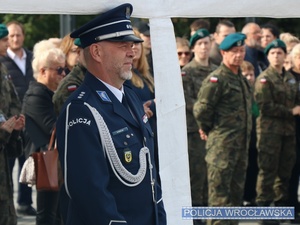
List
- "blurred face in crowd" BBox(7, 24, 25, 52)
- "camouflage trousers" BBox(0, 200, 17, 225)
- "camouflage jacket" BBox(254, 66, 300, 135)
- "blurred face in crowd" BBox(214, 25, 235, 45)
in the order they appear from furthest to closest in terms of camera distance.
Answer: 1. "blurred face in crowd" BBox(214, 25, 235, 45)
2. "blurred face in crowd" BBox(7, 24, 25, 52)
3. "camouflage jacket" BBox(254, 66, 300, 135)
4. "camouflage trousers" BBox(0, 200, 17, 225)

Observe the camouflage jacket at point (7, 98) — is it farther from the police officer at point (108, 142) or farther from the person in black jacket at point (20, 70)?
the police officer at point (108, 142)

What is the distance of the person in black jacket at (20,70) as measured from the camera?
1031 cm

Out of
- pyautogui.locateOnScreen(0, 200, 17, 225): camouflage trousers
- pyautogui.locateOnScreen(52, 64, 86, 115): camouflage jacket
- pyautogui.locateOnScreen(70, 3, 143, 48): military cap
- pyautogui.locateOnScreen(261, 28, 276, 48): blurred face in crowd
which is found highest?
pyautogui.locateOnScreen(261, 28, 276, 48): blurred face in crowd

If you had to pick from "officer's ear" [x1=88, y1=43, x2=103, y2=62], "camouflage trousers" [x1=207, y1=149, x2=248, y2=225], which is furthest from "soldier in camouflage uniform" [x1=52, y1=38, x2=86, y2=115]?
"officer's ear" [x1=88, y1=43, x2=103, y2=62]

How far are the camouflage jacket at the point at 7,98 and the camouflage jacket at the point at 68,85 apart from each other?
1.46ft

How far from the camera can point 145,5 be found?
5160 millimetres

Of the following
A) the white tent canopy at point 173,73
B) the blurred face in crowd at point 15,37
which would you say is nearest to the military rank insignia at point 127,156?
the white tent canopy at point 173,73

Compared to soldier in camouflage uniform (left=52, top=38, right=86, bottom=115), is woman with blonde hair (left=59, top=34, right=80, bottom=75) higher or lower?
higher

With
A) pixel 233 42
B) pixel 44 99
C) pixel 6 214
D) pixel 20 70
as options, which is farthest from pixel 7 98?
pixel 20 70

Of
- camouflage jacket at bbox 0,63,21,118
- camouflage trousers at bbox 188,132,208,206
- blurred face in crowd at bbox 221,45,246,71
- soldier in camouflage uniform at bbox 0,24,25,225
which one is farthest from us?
camouflage trousers at bbox 188,132,208,206

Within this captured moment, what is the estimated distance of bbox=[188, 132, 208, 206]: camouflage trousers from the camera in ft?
30.9

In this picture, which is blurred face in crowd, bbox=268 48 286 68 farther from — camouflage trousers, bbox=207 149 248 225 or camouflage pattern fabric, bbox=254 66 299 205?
camouflage trousers, bbox=207 149 248 225

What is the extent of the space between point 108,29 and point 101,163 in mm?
688

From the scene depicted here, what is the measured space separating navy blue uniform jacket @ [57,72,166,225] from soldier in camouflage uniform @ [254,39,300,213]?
536cm
